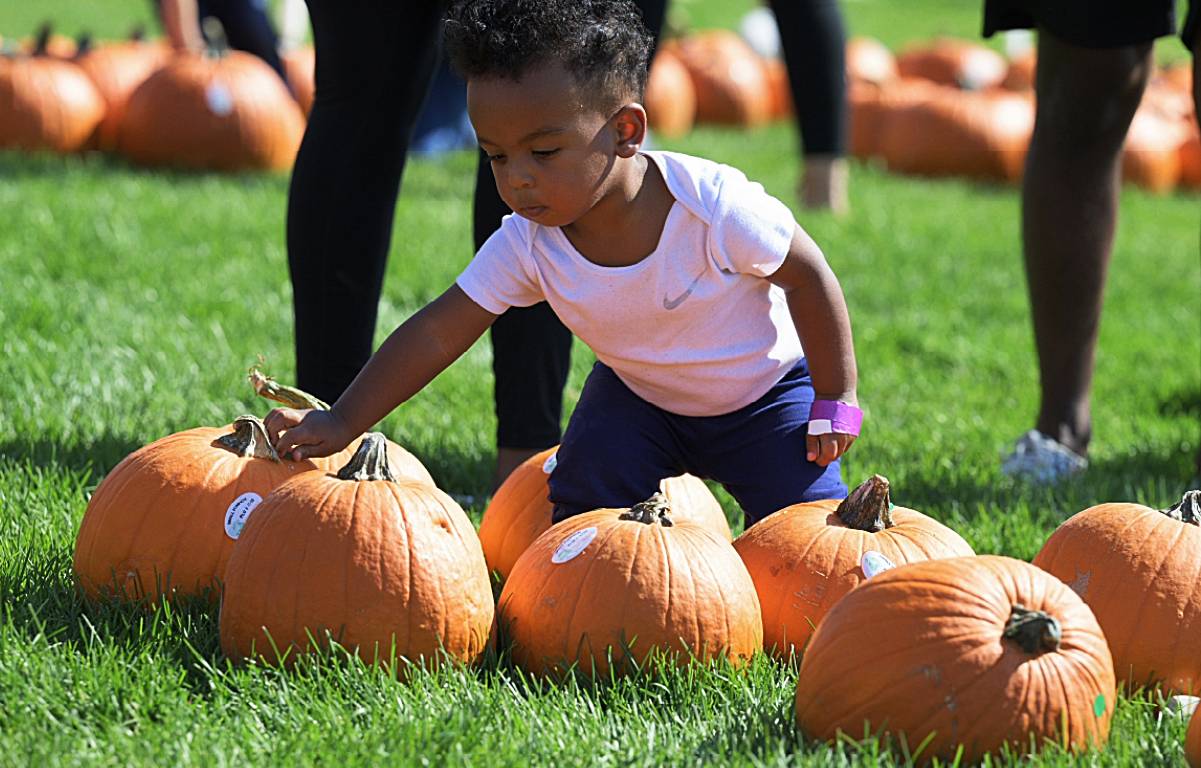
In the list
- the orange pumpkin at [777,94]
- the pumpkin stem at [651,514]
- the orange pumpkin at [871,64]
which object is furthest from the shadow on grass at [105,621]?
the orange pumpkin at [871,64]

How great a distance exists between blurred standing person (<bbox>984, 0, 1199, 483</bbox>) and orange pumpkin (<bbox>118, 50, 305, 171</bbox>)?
478 cm

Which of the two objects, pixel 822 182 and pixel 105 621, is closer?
pixel 105 621

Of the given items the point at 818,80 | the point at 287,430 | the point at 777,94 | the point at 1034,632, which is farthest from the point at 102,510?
the point at 777,94

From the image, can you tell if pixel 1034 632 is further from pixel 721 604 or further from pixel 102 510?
pixel 102 510

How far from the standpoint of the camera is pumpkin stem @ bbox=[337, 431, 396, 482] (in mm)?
2377

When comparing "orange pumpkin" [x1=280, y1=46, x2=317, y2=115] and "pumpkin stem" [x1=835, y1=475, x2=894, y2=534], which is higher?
"orange pumpkin" [x1=280, y1=46, x2=317, y2=115]

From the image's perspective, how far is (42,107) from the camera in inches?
290

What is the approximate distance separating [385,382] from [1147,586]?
1466 millimetres

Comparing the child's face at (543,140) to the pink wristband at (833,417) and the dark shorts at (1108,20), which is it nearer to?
the pink wristband at (833,417)

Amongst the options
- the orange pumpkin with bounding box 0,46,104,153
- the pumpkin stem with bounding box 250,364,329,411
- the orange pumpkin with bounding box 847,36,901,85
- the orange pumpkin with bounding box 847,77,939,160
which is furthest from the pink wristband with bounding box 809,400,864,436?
the orange pumpkin with bounding box 847,36,901,85

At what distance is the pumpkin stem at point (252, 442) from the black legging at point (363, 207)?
1.69 feet

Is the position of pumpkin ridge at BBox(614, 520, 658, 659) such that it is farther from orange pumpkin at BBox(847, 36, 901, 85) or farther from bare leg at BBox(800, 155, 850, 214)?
orange pumpkin at BBox(847, 36, 901, 85)

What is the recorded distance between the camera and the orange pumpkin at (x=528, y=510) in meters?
2.85

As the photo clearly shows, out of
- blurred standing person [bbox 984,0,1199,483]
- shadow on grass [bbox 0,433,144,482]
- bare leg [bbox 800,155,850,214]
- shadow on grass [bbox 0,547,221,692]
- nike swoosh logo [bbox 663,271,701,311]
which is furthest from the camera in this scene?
bare leg [bbox 800,155,850,214]
